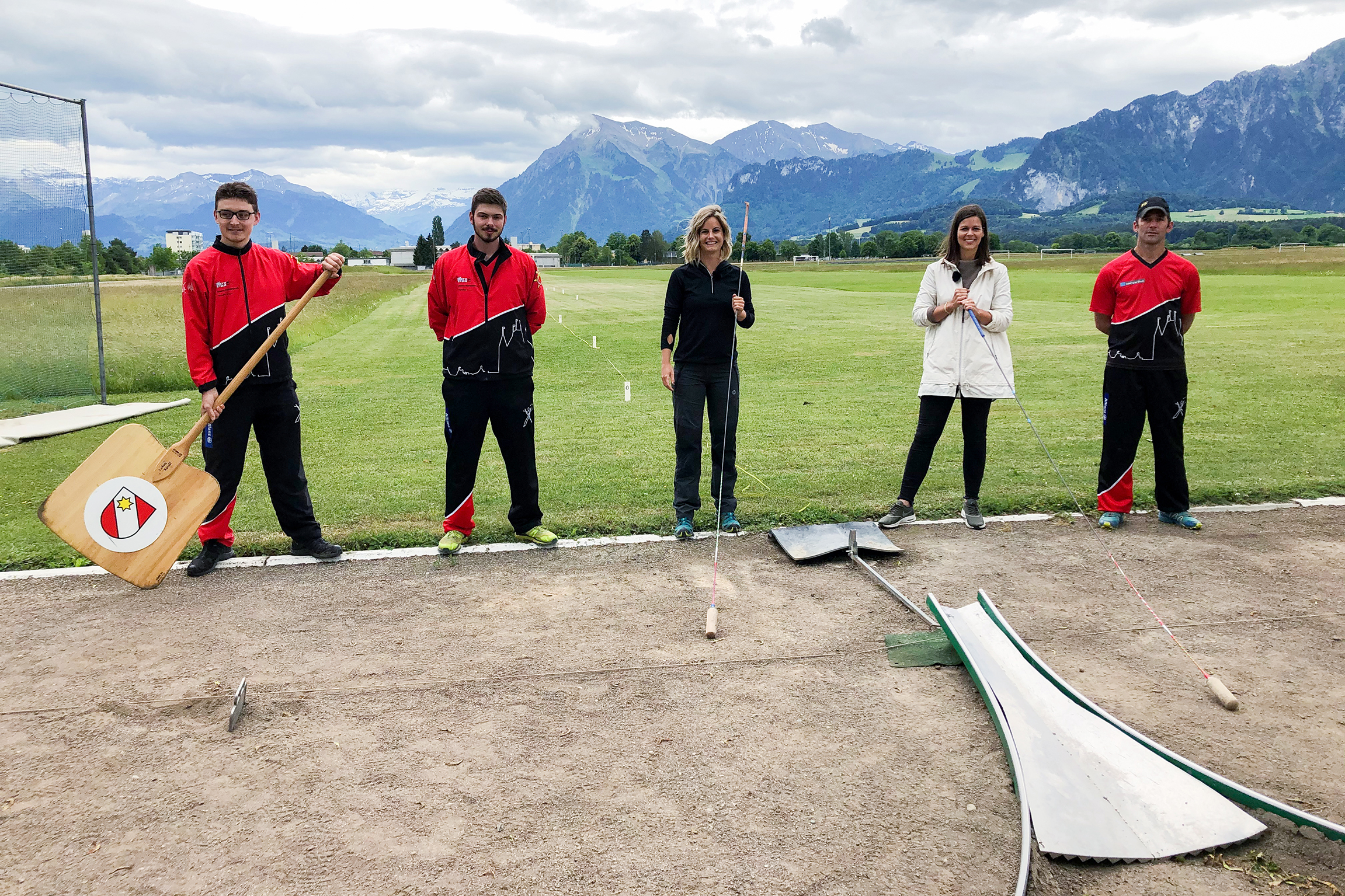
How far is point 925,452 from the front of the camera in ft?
22.7

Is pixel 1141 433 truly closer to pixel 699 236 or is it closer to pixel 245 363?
pixel 699 236

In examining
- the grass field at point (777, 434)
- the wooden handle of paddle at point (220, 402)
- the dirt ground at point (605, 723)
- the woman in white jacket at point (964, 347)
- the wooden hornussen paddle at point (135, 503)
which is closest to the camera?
the dirt ground at point (605, 723)

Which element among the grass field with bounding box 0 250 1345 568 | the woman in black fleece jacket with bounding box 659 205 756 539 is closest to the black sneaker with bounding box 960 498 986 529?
the grass field with bounding box 0 250 1345 568

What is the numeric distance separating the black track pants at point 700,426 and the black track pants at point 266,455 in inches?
109

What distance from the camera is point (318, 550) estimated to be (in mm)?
6246

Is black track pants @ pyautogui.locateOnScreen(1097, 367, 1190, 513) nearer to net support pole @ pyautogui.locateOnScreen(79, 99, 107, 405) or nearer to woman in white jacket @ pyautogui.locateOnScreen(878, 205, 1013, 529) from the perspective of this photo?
woman in white jacket @ pyautogui.locateOnScreen(878, 205, 1013, 529)

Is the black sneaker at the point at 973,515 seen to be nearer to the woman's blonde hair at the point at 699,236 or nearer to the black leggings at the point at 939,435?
the black leggings at the point at 939,435

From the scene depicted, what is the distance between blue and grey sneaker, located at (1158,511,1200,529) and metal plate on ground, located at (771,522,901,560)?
7.69ft

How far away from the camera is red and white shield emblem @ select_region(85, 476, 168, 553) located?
18.0 feet

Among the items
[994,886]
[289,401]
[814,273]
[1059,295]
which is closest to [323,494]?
[289,401]

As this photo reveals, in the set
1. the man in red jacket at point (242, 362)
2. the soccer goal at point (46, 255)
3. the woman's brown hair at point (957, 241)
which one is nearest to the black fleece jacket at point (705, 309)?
the woman's brown hair at point (957, 241)

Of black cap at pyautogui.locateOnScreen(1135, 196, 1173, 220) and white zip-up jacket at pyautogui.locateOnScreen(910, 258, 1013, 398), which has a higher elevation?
black cap at pyautogui.locateOnScreen(1135, 196, 1173, 220)

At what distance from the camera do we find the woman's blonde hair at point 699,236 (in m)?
6.50

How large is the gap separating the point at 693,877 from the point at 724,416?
4.29 metres
